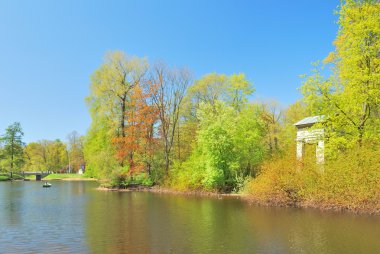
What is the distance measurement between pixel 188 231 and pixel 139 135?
33467 mm

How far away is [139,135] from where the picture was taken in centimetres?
5144

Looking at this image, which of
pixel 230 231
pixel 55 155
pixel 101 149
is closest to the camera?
pixel 230 231

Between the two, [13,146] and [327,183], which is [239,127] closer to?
[327,183]

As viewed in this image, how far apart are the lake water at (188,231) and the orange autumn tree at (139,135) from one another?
23330 millimetres

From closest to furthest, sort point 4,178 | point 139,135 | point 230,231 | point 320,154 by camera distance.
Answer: point 230,231 → point 320,154 → point 139,135 → point 4,178

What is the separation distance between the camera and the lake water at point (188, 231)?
1532 cm

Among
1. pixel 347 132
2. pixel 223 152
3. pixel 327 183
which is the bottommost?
pixel 327 183

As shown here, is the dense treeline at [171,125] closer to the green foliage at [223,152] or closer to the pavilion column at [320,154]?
the green foliage at [223,152]

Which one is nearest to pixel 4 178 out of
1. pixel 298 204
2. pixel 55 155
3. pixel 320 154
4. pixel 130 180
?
pixel 55 155

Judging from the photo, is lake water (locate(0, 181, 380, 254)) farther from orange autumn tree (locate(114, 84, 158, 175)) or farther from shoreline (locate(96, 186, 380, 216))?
orange autumn tree (locate(114, 84, 158, 175))

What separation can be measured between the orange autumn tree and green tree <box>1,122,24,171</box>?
56.3 m

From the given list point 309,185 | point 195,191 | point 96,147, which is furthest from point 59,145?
point 309,185

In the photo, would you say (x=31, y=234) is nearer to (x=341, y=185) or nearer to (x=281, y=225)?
(x=281, y=225)

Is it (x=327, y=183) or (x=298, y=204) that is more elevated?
(x=327, y=183)
